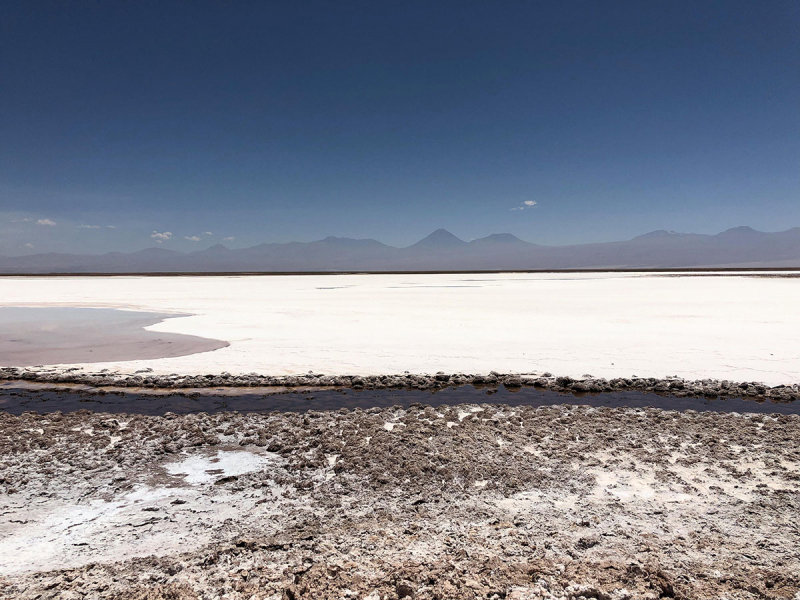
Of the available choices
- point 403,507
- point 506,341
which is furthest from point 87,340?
point 403,507

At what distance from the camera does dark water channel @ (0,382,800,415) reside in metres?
8.78

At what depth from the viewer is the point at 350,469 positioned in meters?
5.89

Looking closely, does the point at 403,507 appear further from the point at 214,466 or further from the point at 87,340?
A: the point at 87,340

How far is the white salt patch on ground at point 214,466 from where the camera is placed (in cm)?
583

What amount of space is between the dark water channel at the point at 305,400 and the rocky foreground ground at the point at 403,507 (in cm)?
104

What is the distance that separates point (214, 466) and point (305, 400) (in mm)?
3334

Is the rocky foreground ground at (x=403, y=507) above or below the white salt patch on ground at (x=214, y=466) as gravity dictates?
above

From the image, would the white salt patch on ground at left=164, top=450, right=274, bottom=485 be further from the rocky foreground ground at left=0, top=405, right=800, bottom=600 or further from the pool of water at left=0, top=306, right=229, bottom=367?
the pool of water at left=0, top=306, right=229, bottom=367

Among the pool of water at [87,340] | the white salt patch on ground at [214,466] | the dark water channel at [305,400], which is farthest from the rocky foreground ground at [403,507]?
the pool of water at [87,340]

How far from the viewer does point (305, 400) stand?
9.44 m

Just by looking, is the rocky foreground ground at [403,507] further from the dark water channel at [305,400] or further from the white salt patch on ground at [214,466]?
the dark water channel at [305,400]

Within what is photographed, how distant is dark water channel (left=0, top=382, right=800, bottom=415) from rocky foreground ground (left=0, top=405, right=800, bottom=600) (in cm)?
104

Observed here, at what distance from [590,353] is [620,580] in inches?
393

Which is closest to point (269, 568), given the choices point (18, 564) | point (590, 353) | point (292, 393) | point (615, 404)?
point (18, 564)
